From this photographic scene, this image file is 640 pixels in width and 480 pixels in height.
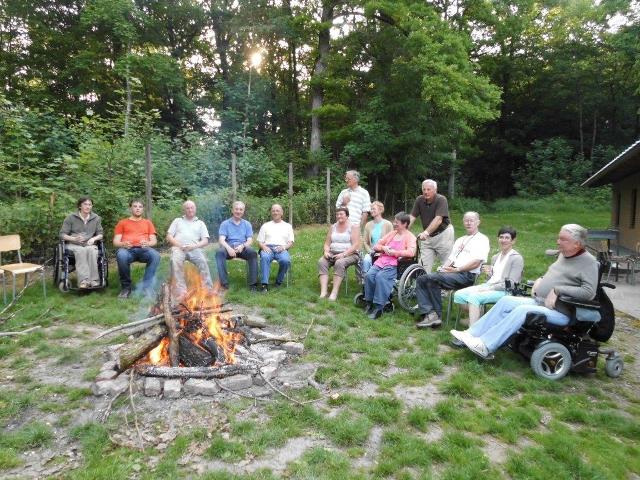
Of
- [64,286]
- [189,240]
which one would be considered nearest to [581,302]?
[189,240]

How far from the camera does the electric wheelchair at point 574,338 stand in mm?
3862

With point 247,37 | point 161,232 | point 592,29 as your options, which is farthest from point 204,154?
point 592,29

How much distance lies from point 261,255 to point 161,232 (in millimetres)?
3290

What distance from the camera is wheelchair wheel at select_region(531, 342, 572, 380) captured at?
3867 millimetres

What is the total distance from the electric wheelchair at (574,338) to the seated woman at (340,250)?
266cm

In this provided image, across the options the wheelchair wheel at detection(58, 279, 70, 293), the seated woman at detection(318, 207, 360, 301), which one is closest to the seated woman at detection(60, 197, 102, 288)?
the wheelchair wheel at detection(58, 279, 70, 293)

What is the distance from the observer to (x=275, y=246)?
665 centimetres

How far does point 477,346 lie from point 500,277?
3.21 feet

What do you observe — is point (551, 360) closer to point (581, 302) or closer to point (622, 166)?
point (581, 302)

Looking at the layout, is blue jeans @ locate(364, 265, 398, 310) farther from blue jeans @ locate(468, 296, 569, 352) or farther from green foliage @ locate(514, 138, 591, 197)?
green foliage @ locate(514, 138, 591, 197)

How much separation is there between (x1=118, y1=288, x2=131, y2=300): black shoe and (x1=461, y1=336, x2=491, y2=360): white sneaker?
4441 millimetres

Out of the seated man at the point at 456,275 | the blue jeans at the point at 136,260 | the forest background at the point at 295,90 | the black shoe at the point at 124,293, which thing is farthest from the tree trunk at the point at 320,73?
the seated man at the point at 456,275

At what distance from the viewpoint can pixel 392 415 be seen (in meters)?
3.19

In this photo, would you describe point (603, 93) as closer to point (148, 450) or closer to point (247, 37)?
point (247, 37)
